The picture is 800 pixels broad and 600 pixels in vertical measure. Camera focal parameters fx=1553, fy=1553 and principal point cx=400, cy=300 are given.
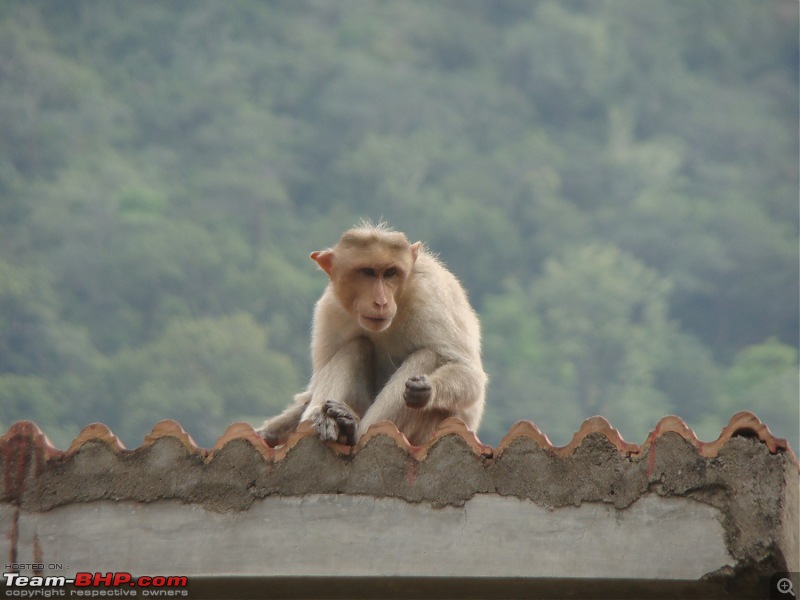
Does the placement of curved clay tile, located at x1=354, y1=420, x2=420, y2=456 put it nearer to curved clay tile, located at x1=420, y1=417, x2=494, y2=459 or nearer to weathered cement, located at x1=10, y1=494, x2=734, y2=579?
curved clay tile, located at x1=420, y1=417, x2=494, y2=459

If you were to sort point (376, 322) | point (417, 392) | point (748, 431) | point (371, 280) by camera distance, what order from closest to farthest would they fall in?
point (748, 431) → point (417, 392) → point (376, 322) → point (371, 280)

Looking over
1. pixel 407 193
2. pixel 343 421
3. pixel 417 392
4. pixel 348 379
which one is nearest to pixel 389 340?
pixel 348 379

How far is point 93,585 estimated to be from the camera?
6.72 meters

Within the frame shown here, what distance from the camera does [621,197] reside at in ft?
196

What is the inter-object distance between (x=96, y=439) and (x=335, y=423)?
1075 millimetres

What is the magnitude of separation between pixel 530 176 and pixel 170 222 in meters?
15.5

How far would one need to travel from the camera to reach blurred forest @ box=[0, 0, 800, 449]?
141ft

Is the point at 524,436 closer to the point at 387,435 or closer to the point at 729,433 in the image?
the point at 387,435

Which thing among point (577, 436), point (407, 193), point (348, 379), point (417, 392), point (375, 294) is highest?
point (407, 193)

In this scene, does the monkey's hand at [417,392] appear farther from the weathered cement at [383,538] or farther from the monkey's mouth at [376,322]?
the weathered cement at [383,538]

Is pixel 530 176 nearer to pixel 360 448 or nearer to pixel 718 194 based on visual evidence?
pixel 718 194

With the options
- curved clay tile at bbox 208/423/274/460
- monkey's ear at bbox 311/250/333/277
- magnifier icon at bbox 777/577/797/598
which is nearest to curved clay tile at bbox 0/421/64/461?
curved clay tile at bbox 208/423/274/460

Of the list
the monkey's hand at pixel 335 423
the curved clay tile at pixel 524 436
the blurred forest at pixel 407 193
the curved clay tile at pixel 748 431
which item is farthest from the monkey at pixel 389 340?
the blurred forest at pixel 407 193

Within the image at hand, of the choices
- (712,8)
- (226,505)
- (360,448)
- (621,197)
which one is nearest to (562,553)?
(360,448)
